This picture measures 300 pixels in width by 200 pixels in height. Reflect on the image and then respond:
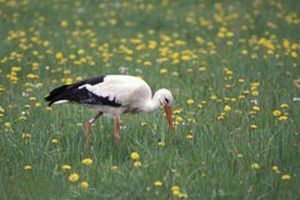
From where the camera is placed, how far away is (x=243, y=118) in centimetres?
639

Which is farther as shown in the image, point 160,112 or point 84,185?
point 160,112

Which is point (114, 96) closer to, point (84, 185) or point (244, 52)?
point (84, 185)

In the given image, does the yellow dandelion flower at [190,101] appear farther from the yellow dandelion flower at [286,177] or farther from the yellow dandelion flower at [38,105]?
the yellow dandelion flower at [286,177]

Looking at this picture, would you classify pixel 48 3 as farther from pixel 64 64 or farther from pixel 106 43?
pixel 64 64

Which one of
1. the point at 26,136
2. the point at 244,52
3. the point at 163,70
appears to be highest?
the point at 244,52

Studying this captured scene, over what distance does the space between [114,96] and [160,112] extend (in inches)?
35.9

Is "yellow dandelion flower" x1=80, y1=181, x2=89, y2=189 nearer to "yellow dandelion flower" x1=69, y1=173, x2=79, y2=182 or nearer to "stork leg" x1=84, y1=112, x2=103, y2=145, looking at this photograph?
"yellow dandelion flower" x1=69, y1=173, x2=79, y2=182

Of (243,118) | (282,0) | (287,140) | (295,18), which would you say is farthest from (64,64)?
(282,0)

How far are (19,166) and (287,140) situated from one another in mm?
2315

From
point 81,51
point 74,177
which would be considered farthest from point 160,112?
point 81,51

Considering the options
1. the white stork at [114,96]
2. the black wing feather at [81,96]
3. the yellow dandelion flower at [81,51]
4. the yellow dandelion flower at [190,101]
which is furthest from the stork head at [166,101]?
the yellow dandelion flower at [81,51]

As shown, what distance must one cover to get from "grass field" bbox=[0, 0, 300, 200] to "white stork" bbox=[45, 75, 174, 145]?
0.74 ft

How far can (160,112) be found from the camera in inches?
277

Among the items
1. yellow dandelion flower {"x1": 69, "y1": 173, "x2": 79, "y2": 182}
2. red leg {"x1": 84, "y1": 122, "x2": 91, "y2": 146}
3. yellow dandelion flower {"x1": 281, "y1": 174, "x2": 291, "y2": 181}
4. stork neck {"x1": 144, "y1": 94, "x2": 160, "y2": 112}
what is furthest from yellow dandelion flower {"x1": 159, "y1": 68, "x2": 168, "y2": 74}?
yellow dandelion flower {"x1": 281, "y1": 174, "x2": 291, "y2": 181}
